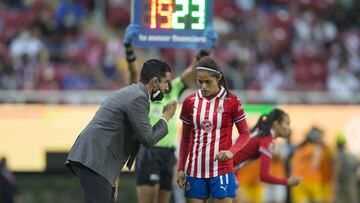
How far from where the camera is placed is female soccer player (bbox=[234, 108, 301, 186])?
474 inches

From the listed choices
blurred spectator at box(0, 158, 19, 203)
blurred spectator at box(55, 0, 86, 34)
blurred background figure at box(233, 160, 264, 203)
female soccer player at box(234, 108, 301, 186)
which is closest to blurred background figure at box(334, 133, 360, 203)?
blurred background figure at box(233, 160, 264, 203)

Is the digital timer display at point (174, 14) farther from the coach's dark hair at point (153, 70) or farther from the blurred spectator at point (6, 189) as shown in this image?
the blurred spectator at point (6, 189)

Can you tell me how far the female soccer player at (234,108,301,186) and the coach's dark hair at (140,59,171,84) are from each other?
229 centimetres

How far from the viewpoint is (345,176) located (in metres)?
20.2

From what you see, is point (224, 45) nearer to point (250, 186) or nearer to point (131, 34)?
point (250, 186)

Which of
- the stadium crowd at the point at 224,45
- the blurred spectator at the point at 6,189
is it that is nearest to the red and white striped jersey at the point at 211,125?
the blurred spectator at the point at 6,189

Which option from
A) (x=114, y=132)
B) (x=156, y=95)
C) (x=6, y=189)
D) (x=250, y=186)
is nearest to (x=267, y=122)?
(x=156, y=95)

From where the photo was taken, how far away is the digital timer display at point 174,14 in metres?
12.5

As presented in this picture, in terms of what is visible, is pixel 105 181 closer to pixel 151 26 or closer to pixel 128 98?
pixel 128 98

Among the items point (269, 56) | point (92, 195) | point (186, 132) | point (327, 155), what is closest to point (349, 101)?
point (327, 155)

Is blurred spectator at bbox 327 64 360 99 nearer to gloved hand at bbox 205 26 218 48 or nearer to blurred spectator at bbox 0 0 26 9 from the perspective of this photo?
blurred spectator at bbox 0 0 26 9

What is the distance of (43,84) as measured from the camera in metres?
21.6

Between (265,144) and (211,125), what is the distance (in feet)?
5.03

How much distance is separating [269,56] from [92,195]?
1447 centimetres
